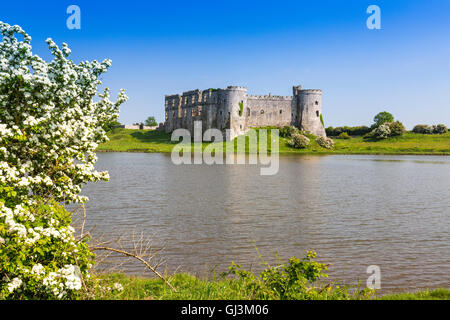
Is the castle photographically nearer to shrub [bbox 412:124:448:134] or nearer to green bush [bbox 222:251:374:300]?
shrub [bbox 412:124:448:134]

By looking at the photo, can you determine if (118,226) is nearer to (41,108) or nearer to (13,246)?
(41,108)

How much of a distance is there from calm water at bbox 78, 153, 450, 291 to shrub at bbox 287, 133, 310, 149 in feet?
198

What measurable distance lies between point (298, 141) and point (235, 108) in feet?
63.6

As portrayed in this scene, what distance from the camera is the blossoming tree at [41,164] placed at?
7.79m

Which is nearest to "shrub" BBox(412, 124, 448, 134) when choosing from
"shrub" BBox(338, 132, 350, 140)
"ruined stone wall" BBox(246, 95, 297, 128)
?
"shrub" BBox(338, 132, 350, 140)

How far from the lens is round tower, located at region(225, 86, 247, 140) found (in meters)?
106

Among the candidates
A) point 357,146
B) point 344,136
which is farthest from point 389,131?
point 344,136

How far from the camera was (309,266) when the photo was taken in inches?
388

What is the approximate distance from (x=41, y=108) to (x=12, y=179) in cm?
223

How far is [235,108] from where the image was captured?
107 meters

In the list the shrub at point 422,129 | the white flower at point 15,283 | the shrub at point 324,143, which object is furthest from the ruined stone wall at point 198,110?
the white flower at point 15,283

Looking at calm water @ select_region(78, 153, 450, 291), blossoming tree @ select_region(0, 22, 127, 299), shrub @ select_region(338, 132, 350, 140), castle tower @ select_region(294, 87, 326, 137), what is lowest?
calm water @ select_region(78, 153, 450, 291)

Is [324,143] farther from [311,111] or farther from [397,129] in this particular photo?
[397,129]

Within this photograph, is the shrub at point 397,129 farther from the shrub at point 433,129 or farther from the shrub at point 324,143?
the shrub at point 324,143
